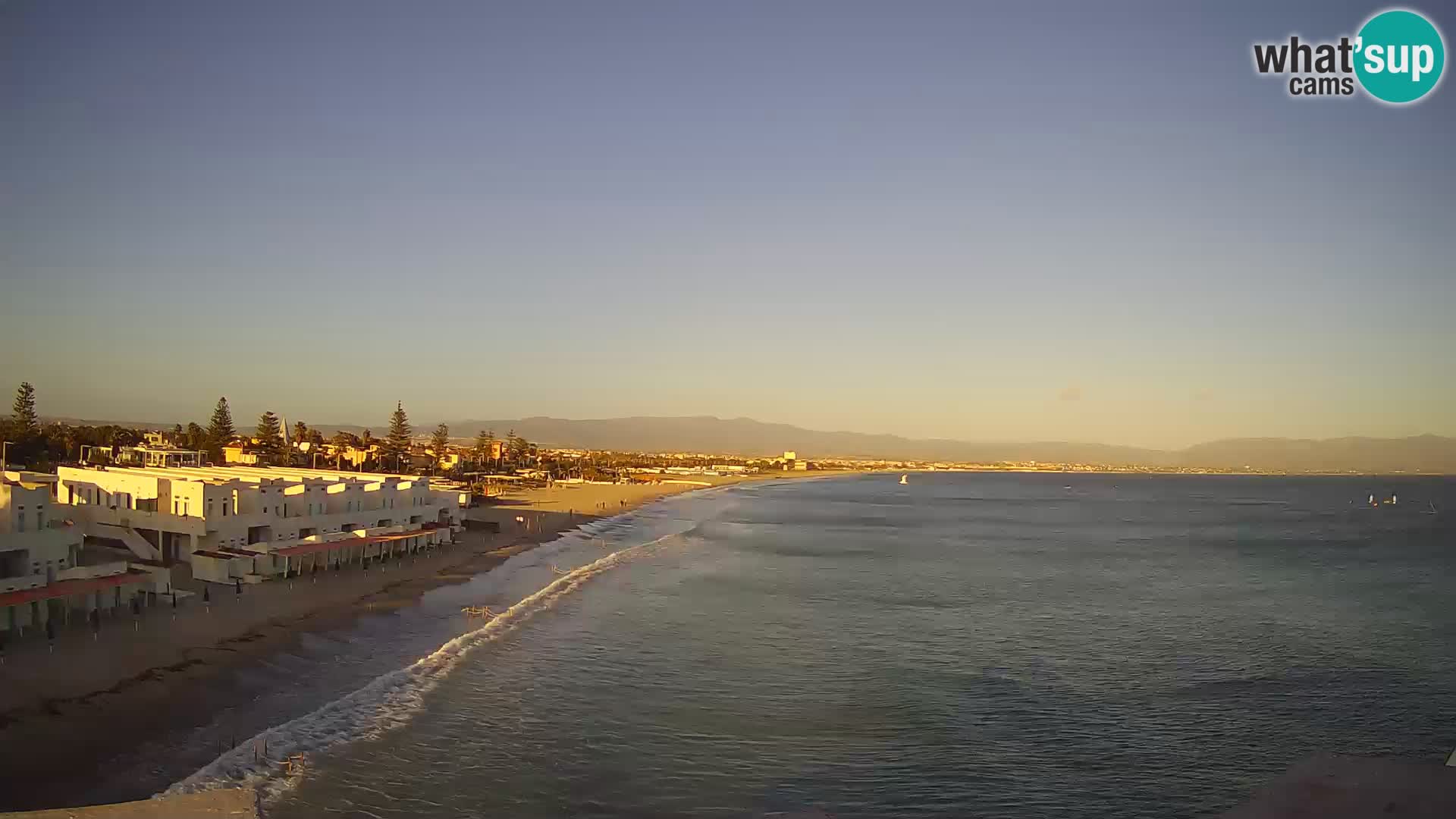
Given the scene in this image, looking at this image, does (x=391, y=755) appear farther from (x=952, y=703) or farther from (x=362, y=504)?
(x=362, y=504)

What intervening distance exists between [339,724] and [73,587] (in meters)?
11.6

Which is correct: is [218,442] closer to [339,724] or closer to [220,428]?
[220,428]

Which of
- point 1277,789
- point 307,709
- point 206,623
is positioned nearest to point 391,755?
point 307,709

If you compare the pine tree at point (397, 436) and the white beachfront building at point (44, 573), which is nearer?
the white beachfront building at point (44, 573)

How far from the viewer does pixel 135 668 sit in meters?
20.7

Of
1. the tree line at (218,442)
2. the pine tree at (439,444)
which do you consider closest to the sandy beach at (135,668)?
the tree line at (218,442)

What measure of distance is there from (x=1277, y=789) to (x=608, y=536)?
4830 centimetres

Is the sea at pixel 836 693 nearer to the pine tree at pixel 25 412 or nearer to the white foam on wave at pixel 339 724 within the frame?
the white foam on wave at pixel 339 724

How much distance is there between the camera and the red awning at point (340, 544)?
117ft

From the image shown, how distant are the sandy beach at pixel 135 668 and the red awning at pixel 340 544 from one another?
1.16 m

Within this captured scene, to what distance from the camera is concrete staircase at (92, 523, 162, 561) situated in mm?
34188

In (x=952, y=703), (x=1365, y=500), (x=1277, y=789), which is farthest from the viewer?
(x=1365, y=500)

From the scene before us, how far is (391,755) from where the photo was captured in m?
17.2

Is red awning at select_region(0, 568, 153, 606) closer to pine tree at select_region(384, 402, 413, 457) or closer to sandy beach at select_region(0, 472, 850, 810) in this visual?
sandy beach at select_region(0, 472, 850, 810)
